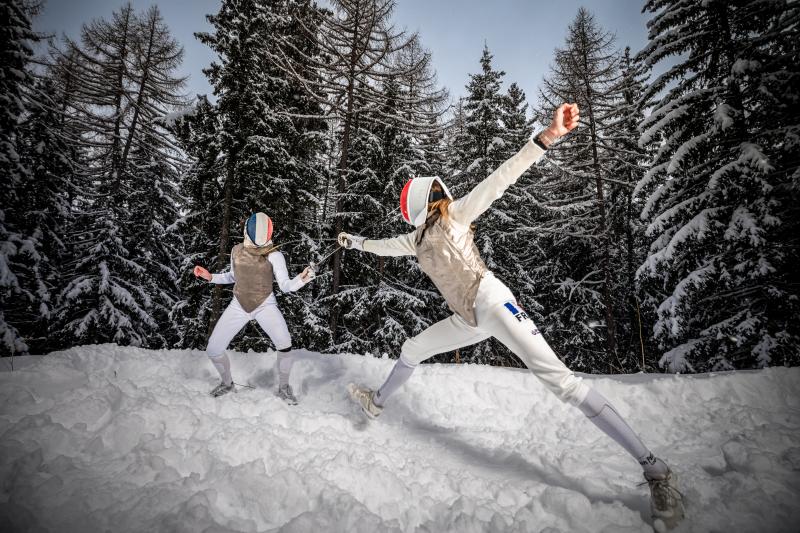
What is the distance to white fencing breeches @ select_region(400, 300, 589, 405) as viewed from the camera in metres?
2.43

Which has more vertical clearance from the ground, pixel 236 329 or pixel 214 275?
pixel 214 275

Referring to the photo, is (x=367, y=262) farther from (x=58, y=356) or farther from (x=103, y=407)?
(x=103, y=407)

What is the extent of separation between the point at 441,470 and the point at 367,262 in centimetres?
1087

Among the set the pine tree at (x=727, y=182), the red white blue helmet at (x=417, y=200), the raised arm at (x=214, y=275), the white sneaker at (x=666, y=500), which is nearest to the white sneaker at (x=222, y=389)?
the raised arm at (x=214, y=275)

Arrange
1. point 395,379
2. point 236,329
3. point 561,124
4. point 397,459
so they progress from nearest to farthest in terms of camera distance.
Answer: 1. point 561,124
2. point 397,459
3. point 395,379
4. point 236,329

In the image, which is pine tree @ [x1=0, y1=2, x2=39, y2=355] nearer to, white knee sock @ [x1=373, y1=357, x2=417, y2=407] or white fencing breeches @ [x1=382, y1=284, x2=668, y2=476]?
white knee sock @ [x1=373, y1=357, x2=417, y2=407]

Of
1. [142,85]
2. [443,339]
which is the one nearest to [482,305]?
[443,339]

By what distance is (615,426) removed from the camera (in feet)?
7.52

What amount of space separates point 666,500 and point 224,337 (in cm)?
455

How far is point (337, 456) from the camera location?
2572 millimetres

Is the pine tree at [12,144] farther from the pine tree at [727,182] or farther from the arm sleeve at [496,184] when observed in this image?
the pine tree at [727,182]

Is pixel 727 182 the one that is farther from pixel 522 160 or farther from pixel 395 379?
pixel 395 379

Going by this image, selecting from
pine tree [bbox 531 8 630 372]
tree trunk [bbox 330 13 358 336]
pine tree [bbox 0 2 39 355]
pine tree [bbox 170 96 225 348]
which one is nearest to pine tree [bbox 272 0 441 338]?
tree trunk [bbox 330 13 358 336]

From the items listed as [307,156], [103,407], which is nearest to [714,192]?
[103,407]
